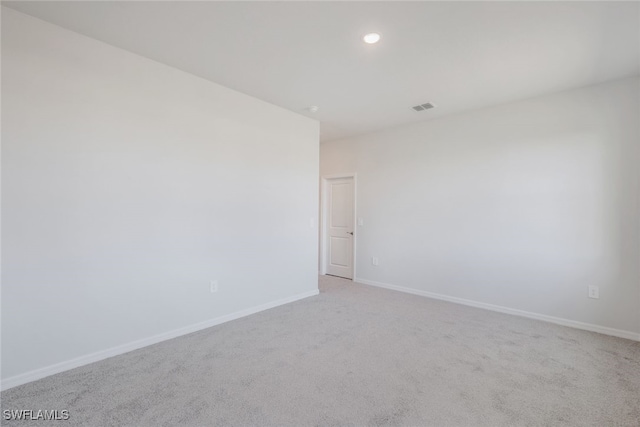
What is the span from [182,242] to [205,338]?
95 centimetres

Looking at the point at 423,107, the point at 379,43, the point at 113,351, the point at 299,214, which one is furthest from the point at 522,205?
the point at 113,351

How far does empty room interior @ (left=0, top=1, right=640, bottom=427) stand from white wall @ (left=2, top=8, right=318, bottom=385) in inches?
0.6

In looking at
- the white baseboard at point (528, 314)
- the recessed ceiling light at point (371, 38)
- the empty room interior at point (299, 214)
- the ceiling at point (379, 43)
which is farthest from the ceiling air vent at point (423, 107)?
the white baseboard at point (528, 314)

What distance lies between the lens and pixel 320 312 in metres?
3.61

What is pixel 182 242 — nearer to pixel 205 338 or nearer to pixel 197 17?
pixel 205 338

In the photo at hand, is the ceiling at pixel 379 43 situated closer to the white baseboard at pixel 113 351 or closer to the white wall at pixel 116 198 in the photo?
the white wall at pixel 116 198

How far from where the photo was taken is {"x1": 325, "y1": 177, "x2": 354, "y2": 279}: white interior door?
546 cm

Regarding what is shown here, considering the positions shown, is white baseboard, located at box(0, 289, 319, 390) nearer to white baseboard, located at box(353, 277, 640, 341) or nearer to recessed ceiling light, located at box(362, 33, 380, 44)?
white baseboard, located at box(353, 277, 640, 341)

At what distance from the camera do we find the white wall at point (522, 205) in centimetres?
302

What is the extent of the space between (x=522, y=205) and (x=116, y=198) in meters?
4.28

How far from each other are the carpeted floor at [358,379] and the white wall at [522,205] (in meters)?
0.56

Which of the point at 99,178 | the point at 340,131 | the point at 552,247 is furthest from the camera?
the point at 340,131

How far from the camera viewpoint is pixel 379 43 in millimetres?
2441

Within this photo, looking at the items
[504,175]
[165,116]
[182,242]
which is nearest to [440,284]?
[504,175]
